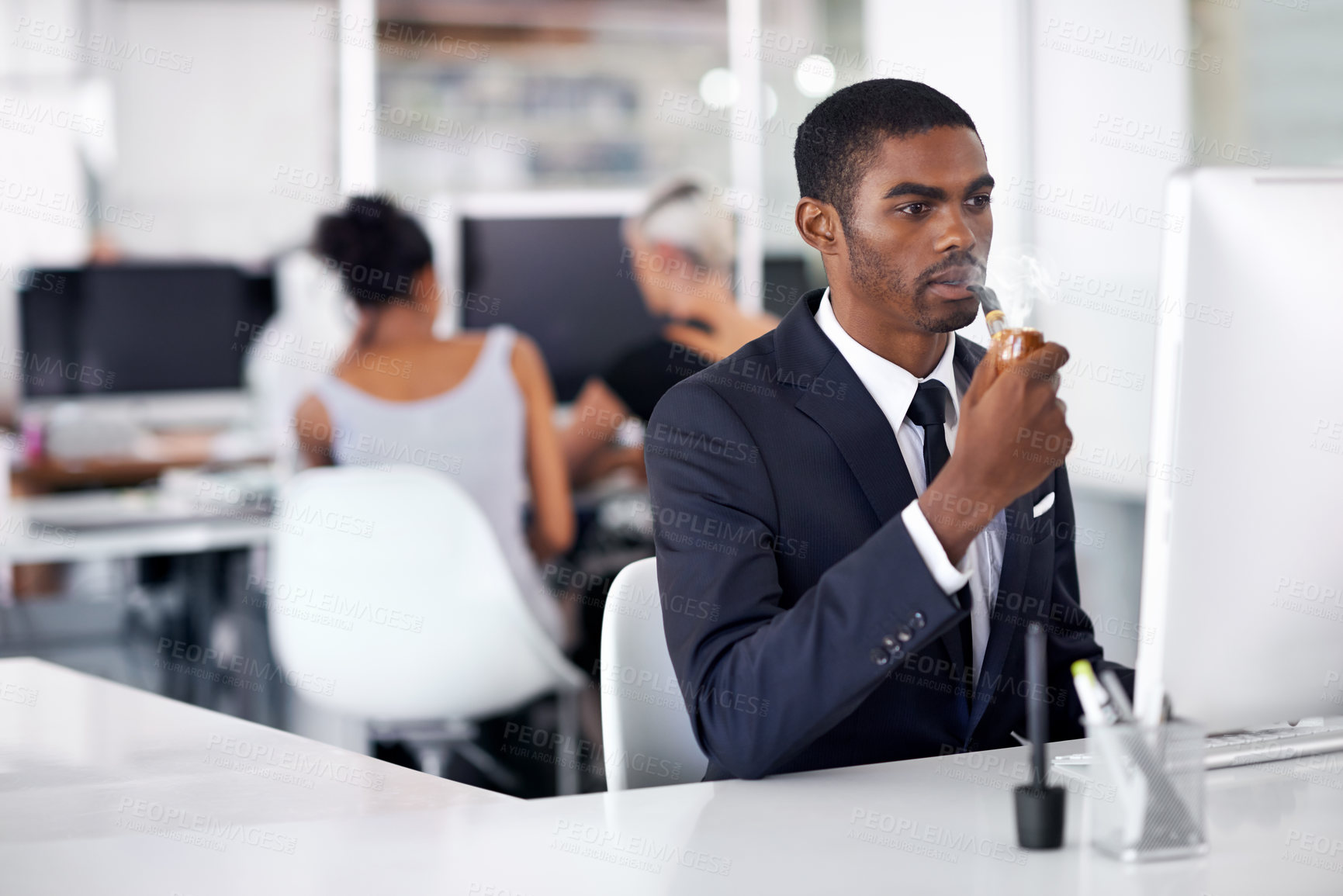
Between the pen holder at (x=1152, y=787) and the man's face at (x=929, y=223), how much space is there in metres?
0.51

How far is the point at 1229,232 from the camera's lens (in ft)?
2.89

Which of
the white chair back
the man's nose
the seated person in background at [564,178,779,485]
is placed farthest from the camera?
the seated person in background at [564,178,779,485]

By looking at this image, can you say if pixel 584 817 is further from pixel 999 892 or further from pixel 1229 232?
pixel 1229 232

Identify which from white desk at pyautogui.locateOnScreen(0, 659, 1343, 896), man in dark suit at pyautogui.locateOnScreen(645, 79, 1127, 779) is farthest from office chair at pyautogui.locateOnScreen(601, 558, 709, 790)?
white desk at pyautogui.locateOnScreen(0, 659, 1343, 896)

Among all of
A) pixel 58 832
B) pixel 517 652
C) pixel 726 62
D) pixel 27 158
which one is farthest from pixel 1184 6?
pixel 27 158

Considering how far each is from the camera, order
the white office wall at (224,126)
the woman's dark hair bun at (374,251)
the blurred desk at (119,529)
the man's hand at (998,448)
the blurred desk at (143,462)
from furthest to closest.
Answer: the white office wall at (224,126)
the blurred desk at (143,462)
the woman's dark hair bun at (374,251)
the blurred desk at (119,529)
the man's hand at (998,448)

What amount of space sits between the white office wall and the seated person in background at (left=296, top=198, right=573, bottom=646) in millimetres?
3206

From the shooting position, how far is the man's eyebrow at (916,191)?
4.15 ft

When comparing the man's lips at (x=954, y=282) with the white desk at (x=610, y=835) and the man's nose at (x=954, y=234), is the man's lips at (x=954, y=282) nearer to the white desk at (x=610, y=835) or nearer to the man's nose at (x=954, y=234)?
the man's nose at (x=954, y=234)

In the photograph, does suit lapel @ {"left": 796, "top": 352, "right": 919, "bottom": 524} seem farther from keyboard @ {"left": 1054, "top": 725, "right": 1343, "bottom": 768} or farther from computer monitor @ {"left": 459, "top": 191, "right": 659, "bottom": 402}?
computer monitor @ {"left": 459, "top": 191, "right": 659, "bottom": 402}

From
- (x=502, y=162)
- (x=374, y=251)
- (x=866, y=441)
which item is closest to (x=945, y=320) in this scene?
(x=866, y=441)

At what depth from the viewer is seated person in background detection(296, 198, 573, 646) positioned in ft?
9.30

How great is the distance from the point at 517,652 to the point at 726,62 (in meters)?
5.14

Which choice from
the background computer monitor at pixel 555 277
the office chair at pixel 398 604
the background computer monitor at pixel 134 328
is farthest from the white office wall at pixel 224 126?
the office chair at pixel 398 604
